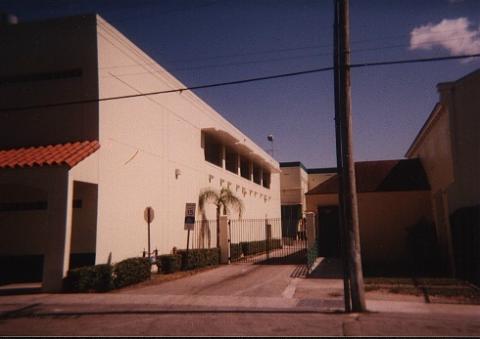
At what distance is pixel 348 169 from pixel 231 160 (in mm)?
21203

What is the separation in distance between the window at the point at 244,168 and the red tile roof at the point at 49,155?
19890 millimetres

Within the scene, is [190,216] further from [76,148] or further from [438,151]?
[438,151]

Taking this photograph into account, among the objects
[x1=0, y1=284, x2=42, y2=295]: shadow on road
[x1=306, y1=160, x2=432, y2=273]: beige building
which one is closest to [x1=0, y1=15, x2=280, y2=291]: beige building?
[x1=0, y1=284, x2=42, y2=295]: shadow on road

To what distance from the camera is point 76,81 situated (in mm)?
14961

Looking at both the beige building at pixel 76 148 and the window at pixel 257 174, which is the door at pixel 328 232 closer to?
the beige building at pixel 76 148

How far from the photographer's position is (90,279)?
12641 millimetres

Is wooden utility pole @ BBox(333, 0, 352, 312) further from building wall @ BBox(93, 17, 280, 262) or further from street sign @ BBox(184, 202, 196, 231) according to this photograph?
building wall @ BBox(93, 17, 280, 262)

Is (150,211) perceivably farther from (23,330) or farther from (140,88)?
(23,330)

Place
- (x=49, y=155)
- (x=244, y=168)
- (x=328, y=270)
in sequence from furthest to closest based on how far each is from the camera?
1. (x=244, y=168)
2. (x=328, y=270)
3. (x=49, y=155)

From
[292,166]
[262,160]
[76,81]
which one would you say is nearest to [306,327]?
[76,81]

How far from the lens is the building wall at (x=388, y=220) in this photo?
842 inches

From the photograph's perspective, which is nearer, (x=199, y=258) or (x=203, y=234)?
(x=199, y=258)

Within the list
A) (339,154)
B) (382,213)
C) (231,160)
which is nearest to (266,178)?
(231,160)

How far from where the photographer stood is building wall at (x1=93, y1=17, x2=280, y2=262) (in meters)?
14.9
